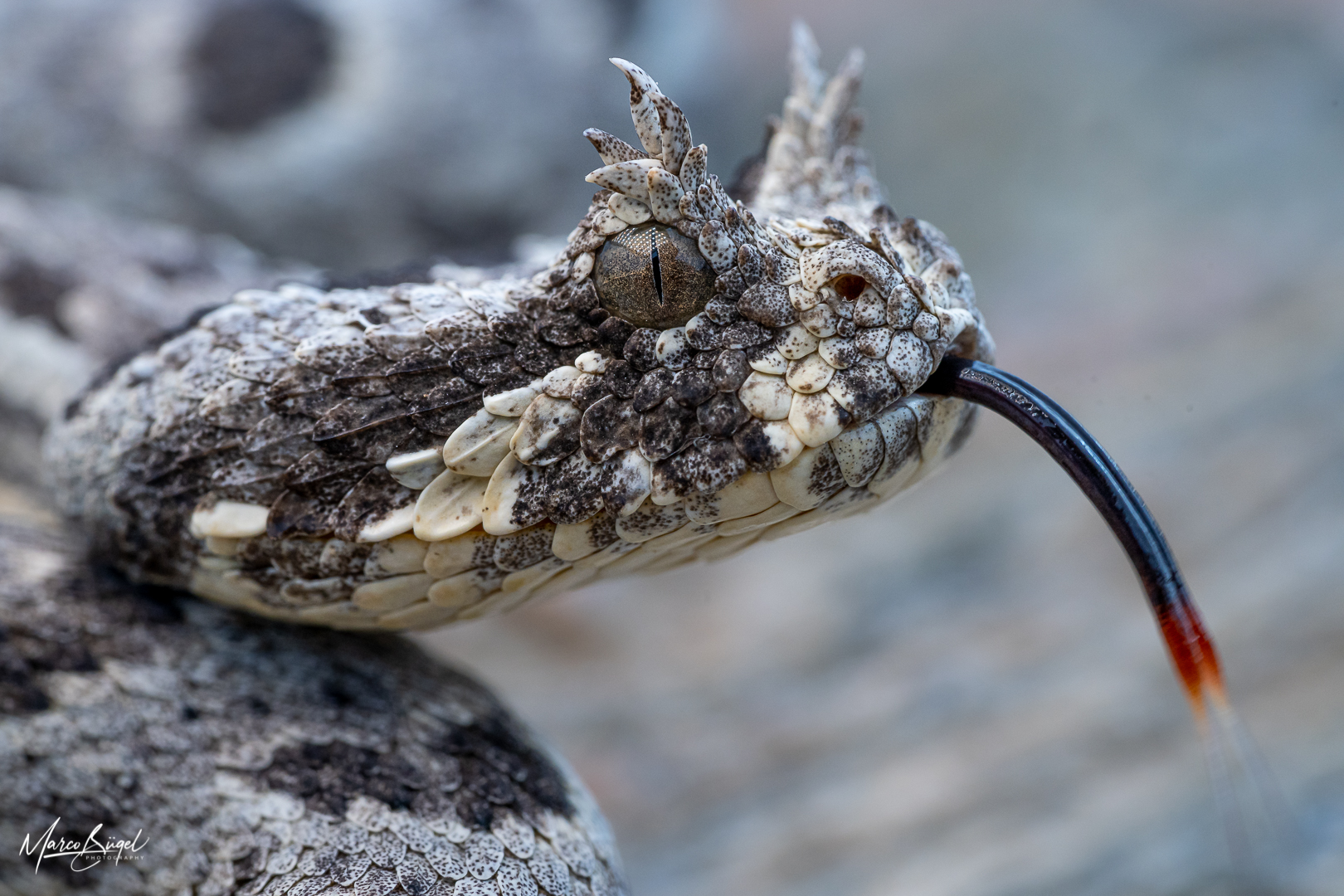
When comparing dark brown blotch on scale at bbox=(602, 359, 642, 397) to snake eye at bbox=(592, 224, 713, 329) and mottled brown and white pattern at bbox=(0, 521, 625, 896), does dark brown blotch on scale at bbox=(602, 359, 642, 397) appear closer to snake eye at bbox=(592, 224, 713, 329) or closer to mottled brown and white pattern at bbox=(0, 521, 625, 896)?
snake eye at bbox=(592, 224, 713, 329)

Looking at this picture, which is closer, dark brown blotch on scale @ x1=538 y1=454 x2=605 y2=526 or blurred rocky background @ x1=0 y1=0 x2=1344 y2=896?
dark brown blotch on scale @ x1=538 y1=454 x2=605 y2=526

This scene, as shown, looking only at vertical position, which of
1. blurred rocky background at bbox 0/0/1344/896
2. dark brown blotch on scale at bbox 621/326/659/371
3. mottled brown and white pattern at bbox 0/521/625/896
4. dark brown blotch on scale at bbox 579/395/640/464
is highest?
blurred rocky background at bbox 0/0/1344/896

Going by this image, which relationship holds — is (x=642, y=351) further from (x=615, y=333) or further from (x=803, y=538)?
(x=803, y=538)

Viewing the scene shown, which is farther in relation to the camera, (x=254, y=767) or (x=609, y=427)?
(x=254, y=767)

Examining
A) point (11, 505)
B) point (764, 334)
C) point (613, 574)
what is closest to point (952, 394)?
point (764, 334)

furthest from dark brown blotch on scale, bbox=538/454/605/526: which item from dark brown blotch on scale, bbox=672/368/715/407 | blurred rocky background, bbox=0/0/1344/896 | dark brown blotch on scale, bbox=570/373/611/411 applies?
blurred rocky background, bbox=0/0/1344/896

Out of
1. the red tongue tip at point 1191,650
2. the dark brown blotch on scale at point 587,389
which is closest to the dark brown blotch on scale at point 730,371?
the dark brown blotch on scale at point 587,389

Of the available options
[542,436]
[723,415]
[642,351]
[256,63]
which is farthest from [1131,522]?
[256,63]

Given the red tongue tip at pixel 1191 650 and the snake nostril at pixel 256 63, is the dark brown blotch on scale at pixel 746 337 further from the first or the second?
the snake nostril at pixel 256 63
